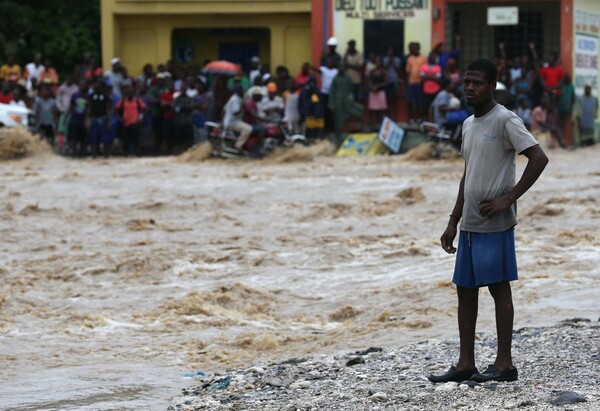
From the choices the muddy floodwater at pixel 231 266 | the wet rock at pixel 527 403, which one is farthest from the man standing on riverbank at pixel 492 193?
the muddy floodwater at pixel 231 266

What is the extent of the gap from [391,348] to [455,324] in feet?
4.91

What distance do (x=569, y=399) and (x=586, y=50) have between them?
19770mm

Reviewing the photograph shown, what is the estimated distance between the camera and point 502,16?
2419 centimetres

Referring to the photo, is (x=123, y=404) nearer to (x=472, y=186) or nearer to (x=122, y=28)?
(x=472, y=186)

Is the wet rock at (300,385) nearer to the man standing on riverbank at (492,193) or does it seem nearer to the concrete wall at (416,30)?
the man standing on riverbank at (492,193)

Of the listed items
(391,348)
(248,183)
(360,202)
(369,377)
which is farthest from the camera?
(248,183)

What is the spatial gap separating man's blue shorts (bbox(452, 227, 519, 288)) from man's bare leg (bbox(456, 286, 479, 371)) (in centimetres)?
11

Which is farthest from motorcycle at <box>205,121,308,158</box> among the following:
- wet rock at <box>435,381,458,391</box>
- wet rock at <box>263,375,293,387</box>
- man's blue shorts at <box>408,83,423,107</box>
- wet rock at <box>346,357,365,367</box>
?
wet rock at <box>435,381,458,391</box>

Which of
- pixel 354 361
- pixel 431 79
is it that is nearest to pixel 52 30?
pixel 431 79

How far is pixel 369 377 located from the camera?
7.26 m

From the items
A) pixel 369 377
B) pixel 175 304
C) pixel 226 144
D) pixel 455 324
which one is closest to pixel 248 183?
pixel 226 144

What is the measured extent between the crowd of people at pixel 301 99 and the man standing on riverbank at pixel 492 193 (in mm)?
16294

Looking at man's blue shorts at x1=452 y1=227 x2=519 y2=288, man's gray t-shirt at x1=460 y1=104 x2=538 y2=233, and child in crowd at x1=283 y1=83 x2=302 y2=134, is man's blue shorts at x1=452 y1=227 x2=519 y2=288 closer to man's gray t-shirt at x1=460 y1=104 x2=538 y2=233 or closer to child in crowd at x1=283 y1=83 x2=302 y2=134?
man's gray t-shirt at x1=460 y1=104 x2=538 y2=233

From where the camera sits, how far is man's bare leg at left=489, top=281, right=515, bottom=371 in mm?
6566
